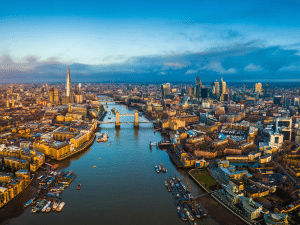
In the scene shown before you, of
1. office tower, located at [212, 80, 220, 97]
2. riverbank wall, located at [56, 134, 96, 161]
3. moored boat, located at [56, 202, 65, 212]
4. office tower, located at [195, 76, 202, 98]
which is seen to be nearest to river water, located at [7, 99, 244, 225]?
moored boat, located at [56, 202, 65, 212]

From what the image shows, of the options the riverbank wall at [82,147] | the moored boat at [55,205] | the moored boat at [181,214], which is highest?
the riverbank wall at [82,147]

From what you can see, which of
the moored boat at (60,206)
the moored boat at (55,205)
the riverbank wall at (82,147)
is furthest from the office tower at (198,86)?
the moored boat at (55,205)

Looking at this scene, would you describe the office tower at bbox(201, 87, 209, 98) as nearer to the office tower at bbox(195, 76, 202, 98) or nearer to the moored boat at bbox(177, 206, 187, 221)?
the office tower at bbox(195, 76, 202, 98)

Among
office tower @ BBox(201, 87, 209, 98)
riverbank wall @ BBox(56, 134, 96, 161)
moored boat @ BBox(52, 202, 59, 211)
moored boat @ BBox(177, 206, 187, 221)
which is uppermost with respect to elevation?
office tower @ BBox(201, 87, 209, 98)

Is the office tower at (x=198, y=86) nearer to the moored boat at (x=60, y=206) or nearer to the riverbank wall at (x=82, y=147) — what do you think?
the riverbank wall at (x=82, y=147)

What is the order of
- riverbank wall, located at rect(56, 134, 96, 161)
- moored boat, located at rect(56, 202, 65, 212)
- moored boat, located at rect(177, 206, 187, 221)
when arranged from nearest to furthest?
moored boat, located at rect(177, 206, 187, 221) → moored boat, located at rect(56, 202, 65, 212) → riverbank wall, located at rect(56, 134, 96, 161)

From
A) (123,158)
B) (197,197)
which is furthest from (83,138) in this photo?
(197,197)

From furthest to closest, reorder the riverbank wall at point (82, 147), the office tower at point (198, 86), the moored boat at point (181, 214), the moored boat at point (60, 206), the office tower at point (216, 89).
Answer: the office tower at point (198, 86) → the office tower at point (216, 89) → the riverbank wall at point (82, 147) → the moored boat at point (60, 206) → the moored boat at point (181, 214)

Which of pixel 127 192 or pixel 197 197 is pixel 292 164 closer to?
pixel 197 197

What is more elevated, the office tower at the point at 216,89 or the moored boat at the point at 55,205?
the office tower at the point at 216,89
